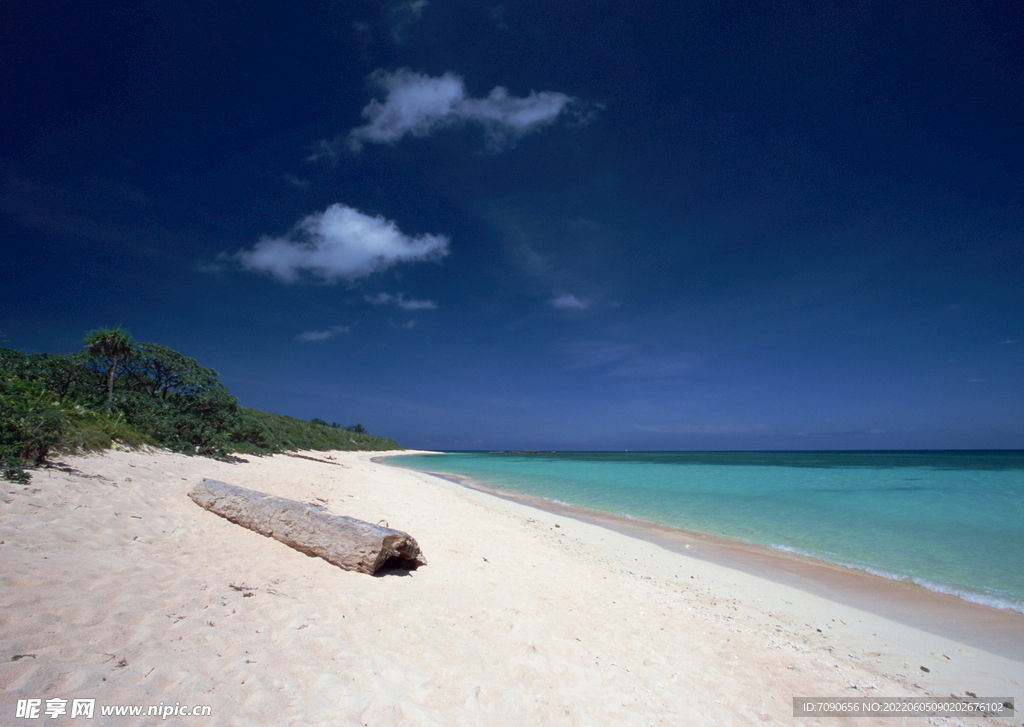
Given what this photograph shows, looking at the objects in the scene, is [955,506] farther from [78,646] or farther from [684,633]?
[78,646]

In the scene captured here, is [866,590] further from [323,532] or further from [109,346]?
[109,346]

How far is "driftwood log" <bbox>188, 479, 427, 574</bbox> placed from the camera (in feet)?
17.2

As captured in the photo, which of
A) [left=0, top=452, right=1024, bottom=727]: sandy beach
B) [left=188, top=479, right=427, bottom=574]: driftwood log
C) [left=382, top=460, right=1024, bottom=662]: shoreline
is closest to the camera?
[left=0, top=452, right=1024, bottom=727]: sandy beach

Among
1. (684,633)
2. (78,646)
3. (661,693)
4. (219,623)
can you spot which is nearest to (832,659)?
(684,633)

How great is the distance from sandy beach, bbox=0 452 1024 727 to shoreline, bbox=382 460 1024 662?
71 millimetres

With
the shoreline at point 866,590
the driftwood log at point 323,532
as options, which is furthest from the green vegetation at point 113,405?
the shoreline at point 866,590

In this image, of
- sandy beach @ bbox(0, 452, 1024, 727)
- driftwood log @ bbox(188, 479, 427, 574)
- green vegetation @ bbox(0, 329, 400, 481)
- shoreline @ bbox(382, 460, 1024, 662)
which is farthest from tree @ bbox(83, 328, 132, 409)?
shoreline @ bbox(382, 460, 1024, 662)

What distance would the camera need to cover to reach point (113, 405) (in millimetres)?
10734

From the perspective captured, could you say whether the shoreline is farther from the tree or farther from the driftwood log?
the tree

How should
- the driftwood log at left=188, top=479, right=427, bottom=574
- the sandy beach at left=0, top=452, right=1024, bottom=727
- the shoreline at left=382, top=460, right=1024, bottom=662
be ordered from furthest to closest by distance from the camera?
the shoreline at left=382, top=460, right=1024, bottom=662 → the driftwood log at left=188, top=479, right=427, bottom=574 → the sandy beach at left=0, top=452, right=1024, bottom=727

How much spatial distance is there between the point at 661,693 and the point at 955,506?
20.3 metres

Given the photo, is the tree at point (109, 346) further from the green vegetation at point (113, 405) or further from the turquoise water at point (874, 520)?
the turquoise water at point (874, 520)

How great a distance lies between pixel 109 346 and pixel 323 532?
11.1 meters

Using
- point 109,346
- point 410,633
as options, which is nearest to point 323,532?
point 410,633
